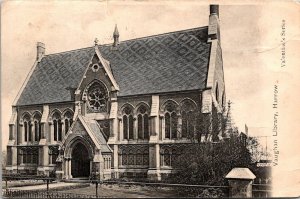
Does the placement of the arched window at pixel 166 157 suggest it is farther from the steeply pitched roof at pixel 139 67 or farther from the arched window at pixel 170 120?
the steeply pitched roof at pixel 139 67

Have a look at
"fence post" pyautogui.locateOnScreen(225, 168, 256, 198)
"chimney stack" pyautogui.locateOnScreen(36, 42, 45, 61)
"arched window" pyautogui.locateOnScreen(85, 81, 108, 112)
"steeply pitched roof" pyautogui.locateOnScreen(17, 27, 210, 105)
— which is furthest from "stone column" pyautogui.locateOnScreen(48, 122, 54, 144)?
"fence post" pyautogui.locateOnScreen(225, 168, 256, 198)

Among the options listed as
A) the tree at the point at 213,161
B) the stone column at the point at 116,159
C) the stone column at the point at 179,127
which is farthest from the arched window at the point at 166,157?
the stone column at the point at 116,159

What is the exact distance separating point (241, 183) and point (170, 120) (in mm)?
8091

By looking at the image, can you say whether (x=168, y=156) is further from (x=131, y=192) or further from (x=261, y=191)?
(x=261, y=191)

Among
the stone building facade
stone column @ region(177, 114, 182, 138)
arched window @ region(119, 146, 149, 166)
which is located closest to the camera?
stone column @ region(177, 114, 182, 138)

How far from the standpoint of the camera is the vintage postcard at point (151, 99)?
1337cm

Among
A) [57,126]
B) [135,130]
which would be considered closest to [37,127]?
[57,126]

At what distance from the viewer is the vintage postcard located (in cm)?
1337

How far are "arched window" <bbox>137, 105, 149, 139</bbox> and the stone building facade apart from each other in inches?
2.2

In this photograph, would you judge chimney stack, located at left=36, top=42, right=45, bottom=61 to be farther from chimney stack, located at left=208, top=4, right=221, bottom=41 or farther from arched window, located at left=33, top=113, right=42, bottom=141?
chimney stack, located at left=208, top=4, right=221, bottom=41

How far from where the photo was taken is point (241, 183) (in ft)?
39.5

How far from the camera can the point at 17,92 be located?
17.0 meters

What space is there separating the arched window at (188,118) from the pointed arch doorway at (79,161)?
5.83 metres

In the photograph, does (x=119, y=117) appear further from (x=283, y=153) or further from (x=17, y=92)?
(x=283, y=153)
